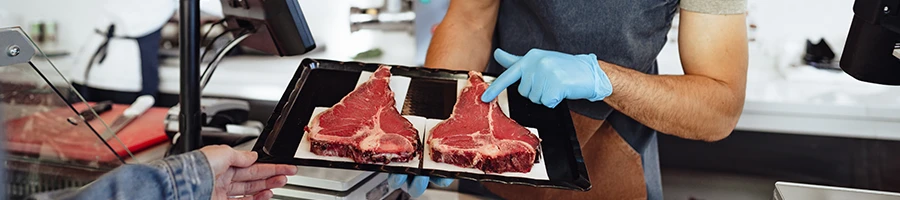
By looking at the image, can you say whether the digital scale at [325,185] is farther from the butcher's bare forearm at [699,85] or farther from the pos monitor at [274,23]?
the butcher's bare forearm at [699,85]

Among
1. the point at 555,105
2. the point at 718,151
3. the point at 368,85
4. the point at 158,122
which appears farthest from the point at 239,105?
the point at 718,151

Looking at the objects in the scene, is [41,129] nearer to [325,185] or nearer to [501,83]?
[325,185]

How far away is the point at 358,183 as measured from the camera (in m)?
1.51

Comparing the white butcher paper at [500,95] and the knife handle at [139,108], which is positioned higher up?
the white butcher paper at [500,95]

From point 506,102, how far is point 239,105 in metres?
1.17

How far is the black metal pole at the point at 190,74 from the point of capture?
5.37ft

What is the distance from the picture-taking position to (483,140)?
1460 mm

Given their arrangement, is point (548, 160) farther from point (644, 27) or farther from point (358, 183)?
point (644, 27)

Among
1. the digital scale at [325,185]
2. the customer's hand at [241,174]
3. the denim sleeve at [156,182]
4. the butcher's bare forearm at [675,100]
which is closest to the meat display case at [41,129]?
the denim sleeve at [156,182]

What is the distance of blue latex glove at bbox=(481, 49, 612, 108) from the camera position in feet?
5.25

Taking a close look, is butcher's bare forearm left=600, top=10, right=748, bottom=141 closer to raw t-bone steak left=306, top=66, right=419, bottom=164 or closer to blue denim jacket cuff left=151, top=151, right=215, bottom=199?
raw t-bone steak left=306, top=66, right=419, bottom=164

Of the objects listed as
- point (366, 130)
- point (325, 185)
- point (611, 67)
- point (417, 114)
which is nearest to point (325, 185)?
point (325, 185)

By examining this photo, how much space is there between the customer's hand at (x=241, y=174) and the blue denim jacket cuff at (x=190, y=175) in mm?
56

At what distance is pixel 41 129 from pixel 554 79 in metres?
1.01
